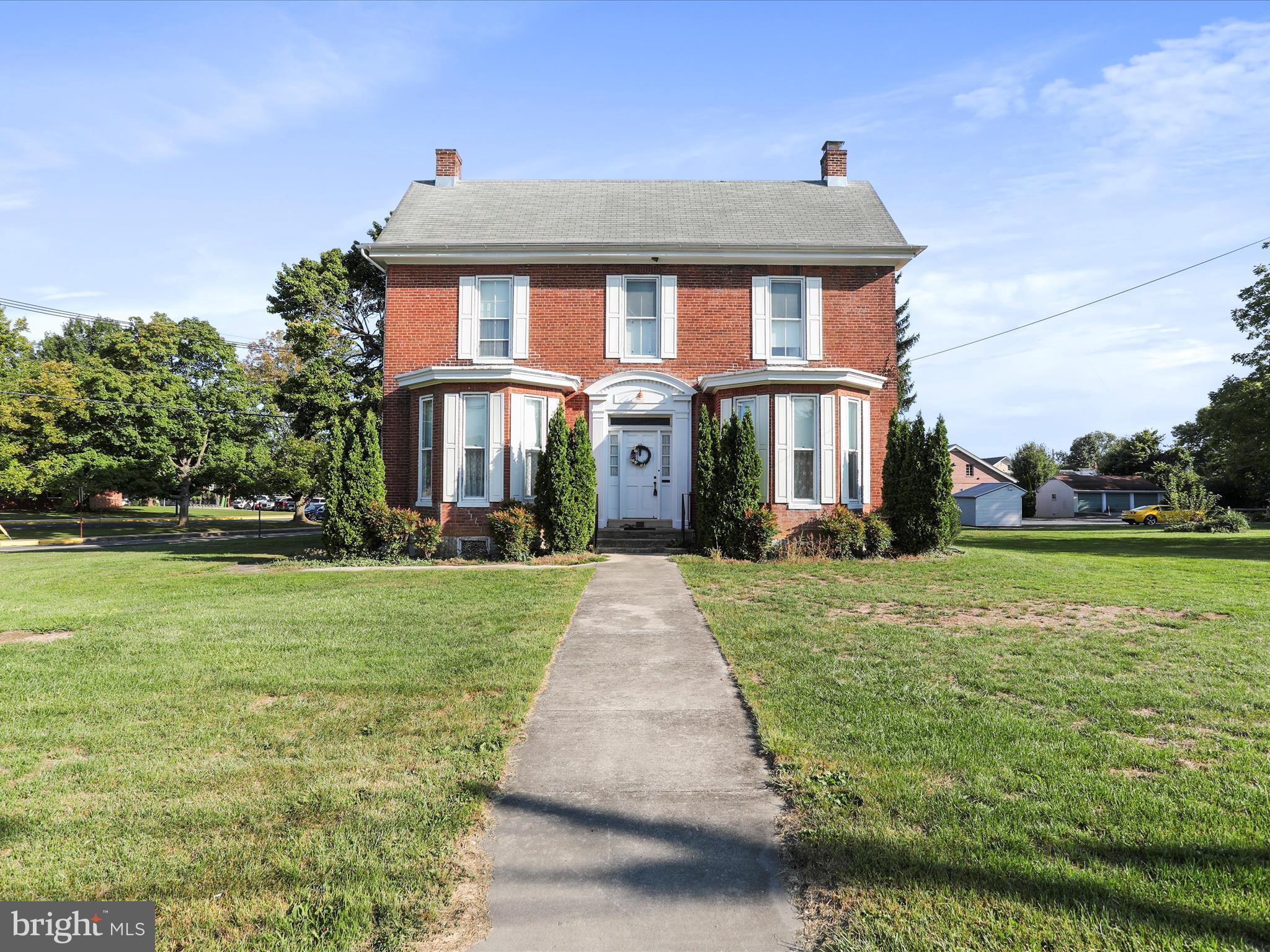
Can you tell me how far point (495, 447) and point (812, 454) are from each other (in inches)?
272

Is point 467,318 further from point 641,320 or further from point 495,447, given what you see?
point 641,320

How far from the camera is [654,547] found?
Result: 15.0 meters

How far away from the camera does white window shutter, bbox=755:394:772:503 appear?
47.7 ft

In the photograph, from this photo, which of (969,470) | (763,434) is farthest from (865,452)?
(969,470)

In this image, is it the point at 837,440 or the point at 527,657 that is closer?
the point at 527,657

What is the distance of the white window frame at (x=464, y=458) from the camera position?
1475 cm

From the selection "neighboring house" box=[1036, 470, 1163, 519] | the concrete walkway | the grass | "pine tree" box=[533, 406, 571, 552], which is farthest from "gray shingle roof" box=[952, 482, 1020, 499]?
the concrete walkway

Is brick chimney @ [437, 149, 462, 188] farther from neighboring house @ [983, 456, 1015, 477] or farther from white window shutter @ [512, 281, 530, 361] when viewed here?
neighboring house @ [983, 456, 1015, 477]

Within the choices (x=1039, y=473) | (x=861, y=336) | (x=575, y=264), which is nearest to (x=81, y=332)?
(x=575, y=264)

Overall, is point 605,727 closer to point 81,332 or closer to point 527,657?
point 527,657

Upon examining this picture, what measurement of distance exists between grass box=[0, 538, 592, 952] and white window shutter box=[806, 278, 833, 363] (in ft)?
34.0

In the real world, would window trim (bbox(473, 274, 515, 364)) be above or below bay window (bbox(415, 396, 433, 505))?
above

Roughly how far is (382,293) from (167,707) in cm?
2032

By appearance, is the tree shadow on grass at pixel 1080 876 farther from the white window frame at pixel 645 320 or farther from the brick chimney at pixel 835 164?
the brick chimney at pixel 835 164
